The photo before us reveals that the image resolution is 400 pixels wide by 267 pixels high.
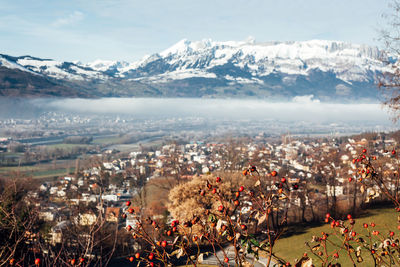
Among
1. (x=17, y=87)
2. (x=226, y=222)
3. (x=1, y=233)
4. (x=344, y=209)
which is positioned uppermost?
(x=17, y=87)

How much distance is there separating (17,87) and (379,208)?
209854mm

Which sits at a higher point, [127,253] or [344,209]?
[344,209]

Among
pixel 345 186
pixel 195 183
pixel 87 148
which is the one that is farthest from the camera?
pixel 87 148

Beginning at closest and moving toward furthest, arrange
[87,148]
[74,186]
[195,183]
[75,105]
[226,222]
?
[226,222] < [195,183] < [74,186] < [87,148] < [75,105]

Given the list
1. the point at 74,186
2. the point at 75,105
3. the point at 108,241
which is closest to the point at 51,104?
the point at 75,105

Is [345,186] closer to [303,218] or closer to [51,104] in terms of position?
[303,218]

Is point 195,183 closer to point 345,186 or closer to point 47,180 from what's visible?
point 345,186

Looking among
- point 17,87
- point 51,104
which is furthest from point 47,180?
point 17,87

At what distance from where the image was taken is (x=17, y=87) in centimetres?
19100

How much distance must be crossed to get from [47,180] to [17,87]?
563ft

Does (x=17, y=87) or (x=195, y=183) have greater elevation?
(x=17, y=87)

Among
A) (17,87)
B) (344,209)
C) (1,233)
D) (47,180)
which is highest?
(17,87)

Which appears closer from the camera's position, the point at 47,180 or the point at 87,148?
the point at 47,180

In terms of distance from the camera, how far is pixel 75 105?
19875 cm
